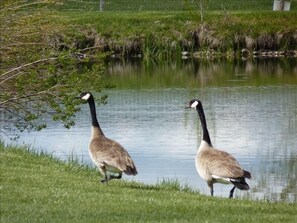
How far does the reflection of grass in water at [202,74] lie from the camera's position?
3500 cm

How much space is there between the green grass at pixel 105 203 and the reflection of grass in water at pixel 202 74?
19669 millimetres

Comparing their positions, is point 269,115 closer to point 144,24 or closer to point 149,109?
point 149,109

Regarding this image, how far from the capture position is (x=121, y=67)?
4141 cm

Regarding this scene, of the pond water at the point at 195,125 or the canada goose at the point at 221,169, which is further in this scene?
the pond water at the point at 195,125

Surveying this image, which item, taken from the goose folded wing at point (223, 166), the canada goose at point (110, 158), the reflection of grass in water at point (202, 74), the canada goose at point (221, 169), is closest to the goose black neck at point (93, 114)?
the canada goose at point (110, 158)

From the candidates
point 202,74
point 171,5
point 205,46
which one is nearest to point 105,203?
point 202,74

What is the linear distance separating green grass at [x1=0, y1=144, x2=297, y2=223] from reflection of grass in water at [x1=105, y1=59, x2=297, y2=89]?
19669 mm

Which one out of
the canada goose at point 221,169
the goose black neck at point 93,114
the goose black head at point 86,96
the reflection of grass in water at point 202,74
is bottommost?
the reflection of grass in water at point 202,74

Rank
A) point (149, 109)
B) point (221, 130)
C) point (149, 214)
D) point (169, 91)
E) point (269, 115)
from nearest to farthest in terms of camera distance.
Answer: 1. point (149, 214)
2. point (221, 130)
3. point (269, 115)
4. point (149, 109)
5. point (169, 91)

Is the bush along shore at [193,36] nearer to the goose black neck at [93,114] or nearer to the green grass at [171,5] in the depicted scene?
the green grass at [171,5]

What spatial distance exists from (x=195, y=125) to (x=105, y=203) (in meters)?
12.9

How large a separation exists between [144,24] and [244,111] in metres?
20.0

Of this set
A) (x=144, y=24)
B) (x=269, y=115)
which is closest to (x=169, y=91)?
(x=269, y=115)

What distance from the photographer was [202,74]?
→ 125ft
